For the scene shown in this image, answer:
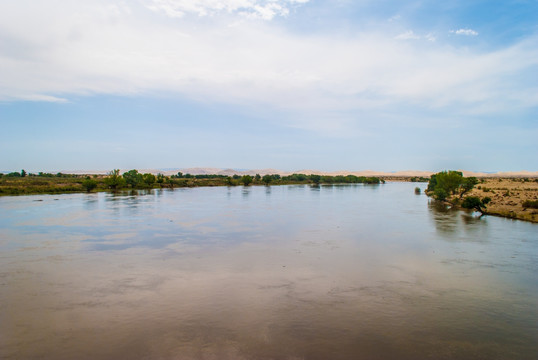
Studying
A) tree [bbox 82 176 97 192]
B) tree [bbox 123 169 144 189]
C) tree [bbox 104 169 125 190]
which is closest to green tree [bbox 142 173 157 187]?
tree [bbox 123 169 144 189]

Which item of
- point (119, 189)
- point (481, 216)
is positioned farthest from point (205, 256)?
point (119, 189)

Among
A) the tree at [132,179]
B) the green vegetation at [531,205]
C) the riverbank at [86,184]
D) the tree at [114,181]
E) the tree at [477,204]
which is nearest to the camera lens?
the green vegetation at [531,205]

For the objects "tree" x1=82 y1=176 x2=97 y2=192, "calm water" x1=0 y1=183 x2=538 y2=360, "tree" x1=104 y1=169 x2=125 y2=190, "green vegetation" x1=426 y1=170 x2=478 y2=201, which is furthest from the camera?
"tree" x1=104 y1=169 x2=125 y2=190

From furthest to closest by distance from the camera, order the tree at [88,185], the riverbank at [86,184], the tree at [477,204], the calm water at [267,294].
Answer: the tree at [88,185] → the riverbank at [86,184] → the tree at [477,204] → the calm water at [267,294]

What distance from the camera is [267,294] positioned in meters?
9.37

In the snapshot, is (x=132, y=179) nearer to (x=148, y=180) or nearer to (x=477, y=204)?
(x=148, y=180)

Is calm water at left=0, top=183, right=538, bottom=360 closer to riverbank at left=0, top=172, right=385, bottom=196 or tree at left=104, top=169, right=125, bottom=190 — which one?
riverbank at left=0, top=172, right=385, bottom=196

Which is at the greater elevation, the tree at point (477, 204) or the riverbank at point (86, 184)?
the riverbank at point (86, 184)

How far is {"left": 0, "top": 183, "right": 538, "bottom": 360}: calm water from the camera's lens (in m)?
6.71

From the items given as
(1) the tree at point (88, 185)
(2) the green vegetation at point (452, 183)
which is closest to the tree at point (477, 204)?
(2) the green vegetation at point (452, 183)

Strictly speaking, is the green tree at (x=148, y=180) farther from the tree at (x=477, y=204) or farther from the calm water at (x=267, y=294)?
the tree at (x=477, y=204)

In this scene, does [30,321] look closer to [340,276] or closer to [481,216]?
[340,276]

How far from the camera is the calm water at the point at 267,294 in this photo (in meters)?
6.71

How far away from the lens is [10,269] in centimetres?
1145
